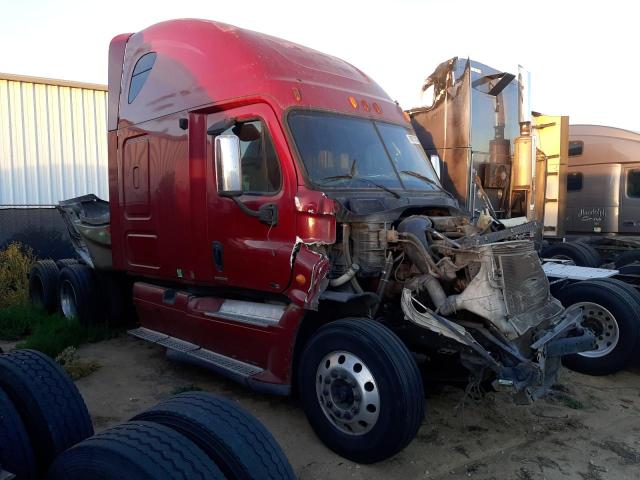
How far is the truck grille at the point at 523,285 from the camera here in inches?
154

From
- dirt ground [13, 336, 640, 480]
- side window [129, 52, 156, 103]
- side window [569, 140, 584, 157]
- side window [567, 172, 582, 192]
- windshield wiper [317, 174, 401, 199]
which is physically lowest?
dirt ground [13, 336, 640, 480]

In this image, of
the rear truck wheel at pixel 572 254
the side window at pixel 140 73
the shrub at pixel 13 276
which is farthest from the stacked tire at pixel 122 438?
the rear truck wheel at pixel 572 254

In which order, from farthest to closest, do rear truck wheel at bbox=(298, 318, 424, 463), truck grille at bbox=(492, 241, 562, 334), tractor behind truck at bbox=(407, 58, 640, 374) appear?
tractor behind truck at bbox=(407, 58, 640, 374)
truck grille at bbox=(492, 241, 562, 334)
rear truck wheel at bbox=(298, 318, 424, 463)

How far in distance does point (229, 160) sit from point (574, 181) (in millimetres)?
10158

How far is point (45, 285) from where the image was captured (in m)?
7.79

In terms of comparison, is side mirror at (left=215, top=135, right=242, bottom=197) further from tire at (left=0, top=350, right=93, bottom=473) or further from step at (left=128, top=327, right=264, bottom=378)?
tire at (left=0, top=350, right=93, bottom=473)

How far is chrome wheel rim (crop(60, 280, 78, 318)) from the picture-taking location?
7324 mm

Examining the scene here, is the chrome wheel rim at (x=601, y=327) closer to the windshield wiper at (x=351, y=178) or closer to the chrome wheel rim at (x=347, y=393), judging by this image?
the windshield wiper at (x=351, y=178)

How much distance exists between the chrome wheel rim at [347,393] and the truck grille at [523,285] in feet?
3.83

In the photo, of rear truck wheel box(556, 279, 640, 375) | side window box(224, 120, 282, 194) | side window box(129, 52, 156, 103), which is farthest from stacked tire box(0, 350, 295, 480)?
rear truck wheel box(556, 279, 640, 375)

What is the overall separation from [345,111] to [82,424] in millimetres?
3339

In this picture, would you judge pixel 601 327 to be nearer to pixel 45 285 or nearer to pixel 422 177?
pixel 422 177

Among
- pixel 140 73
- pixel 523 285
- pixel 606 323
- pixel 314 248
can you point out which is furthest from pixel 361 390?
pixel 140 73

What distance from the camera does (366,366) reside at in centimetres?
361
